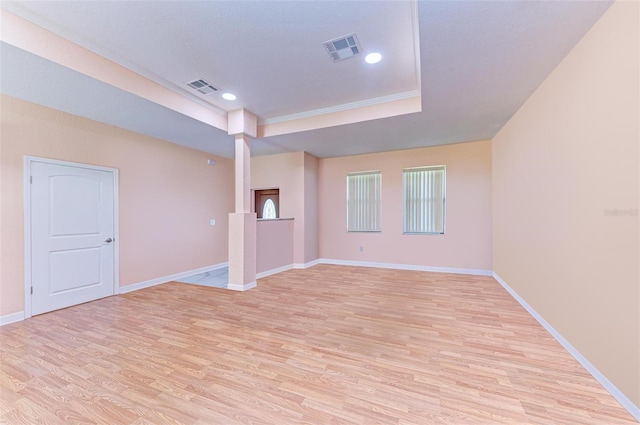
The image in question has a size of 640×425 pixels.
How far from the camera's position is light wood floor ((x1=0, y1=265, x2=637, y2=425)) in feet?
5.25

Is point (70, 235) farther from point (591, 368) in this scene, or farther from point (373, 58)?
point (591, 368)

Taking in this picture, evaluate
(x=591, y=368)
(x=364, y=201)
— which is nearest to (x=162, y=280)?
(x=364, y=201)

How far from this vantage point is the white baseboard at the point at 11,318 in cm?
299

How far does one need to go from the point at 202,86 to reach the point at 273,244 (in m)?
3.13

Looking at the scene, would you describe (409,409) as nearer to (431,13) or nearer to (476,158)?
(431,13)

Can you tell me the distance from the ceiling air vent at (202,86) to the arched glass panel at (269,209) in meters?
3.66

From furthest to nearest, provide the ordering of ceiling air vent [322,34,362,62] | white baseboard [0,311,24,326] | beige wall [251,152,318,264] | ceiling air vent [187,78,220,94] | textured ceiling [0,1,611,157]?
beige wall [251,152,318,264] → ceiling air vent [187,78,220,94] → white baseboard [0,311,24,326] → ceiling air vent [322,34,362,62] → textured ceiling [0,1,611,157]

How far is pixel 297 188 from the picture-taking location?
5930 millimetres

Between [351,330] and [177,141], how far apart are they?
466cm

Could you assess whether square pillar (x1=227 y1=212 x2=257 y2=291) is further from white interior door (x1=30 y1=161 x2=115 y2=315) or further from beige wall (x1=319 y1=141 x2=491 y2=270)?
beige wall (x1=319 y1=141 x2=491 y2=270)

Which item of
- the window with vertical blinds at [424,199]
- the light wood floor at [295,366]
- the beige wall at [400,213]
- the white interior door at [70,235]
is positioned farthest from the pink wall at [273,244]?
the window with vertical blinds at [424,199]

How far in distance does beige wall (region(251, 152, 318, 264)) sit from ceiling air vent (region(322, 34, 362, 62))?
321 cm

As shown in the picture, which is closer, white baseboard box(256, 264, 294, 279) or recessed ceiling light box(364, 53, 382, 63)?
recessed ceiling light box(364, 53, 382, 63)

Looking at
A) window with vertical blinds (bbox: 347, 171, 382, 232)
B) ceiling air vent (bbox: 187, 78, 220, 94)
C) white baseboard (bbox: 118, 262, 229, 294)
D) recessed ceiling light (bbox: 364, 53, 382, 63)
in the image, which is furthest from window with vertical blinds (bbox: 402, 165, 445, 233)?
white baseboard (bbox: 118, 262, 229, 294)
